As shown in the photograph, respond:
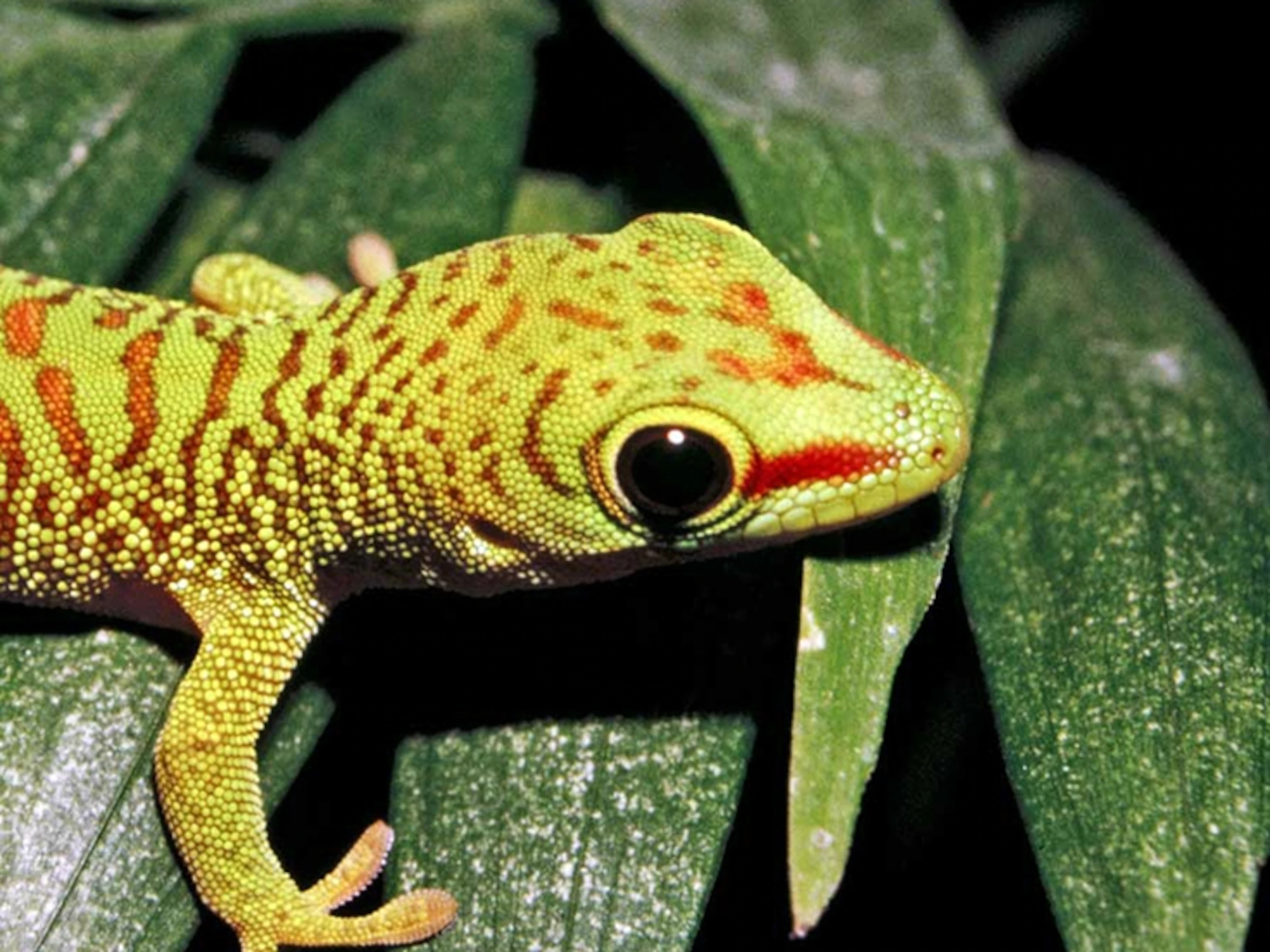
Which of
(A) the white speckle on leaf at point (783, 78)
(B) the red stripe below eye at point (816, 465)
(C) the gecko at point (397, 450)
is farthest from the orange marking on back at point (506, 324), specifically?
(A) the white speckle on leaf at point (783, 78)

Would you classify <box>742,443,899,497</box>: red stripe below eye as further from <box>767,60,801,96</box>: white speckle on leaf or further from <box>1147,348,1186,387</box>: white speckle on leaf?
<box>767,60,801,96</box>: white speckle on leaf

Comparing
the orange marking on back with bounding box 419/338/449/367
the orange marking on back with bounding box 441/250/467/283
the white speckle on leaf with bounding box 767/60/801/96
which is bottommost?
the orange marking on back with bounding box 419/338/449/367

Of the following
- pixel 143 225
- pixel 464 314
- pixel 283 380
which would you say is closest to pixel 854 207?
pixel 464 314

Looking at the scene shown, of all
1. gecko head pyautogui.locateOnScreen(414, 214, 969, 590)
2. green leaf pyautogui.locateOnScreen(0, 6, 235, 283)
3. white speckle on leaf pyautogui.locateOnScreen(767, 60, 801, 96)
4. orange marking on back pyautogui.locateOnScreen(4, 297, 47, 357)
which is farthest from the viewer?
white speckle on leaf pyautogui.locateOnScreen(767, 60, 801, 96)

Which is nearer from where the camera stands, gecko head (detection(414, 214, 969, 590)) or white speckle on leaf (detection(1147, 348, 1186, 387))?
gecko head (detection(414, 214, 969, 590))

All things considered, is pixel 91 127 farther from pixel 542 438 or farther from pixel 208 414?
pixel 542 438

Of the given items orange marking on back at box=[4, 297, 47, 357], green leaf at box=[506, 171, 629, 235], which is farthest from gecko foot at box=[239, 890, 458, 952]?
green leaf at box=[506, 171, 629, 235]

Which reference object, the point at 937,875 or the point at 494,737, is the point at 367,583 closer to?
the point at 494,737

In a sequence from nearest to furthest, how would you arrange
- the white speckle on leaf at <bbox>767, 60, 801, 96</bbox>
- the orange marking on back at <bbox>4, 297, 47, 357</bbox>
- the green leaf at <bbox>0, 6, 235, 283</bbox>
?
1. the orange marking on back at <bbox>4, 297, 47, 357</bbox>
2. the green leaf at <bbox>0, 6, 235, 283</bbox>
3. the white speckle on leaf at <bbox>767, 60, 801, 96</bbox>
